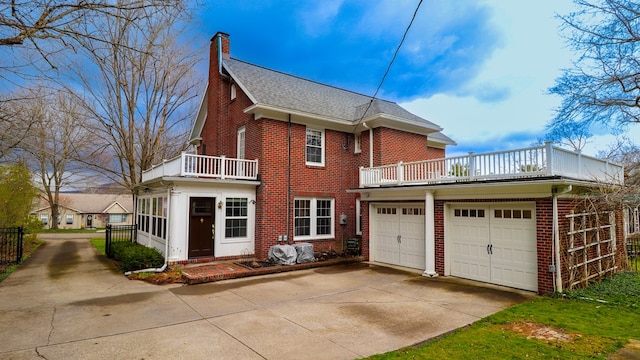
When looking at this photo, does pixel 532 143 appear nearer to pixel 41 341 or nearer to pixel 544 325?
pixel 544 325

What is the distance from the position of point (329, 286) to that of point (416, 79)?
1116cm

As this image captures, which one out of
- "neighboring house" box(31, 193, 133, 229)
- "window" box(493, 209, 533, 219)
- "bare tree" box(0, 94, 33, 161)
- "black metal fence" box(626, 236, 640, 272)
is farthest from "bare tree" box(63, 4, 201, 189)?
"neighboring house" box(31, 193, 133, 229)

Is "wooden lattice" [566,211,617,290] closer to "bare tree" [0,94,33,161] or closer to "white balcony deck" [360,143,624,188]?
"white balcony deck" [360,143,624,188]

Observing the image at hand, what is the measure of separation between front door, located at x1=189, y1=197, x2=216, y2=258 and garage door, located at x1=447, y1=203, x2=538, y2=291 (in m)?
8.39

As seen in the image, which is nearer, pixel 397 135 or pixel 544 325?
pixel 544 325

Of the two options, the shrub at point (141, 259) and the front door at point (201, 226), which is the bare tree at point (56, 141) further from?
the front door at point (201, 226)

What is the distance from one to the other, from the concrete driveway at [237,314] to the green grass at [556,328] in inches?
16.4

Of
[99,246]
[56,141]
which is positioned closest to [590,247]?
[99,246]

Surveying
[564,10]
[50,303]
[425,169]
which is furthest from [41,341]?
[564,10]

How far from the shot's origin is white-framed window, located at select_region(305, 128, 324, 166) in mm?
14625

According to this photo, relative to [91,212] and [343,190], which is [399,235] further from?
[91,212]

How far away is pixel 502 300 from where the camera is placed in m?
7.87

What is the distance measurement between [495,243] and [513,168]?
7.27 feet

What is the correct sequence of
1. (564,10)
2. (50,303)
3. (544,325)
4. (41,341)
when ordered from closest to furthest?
(41,341), (544,325), (50,303), (564,10)
